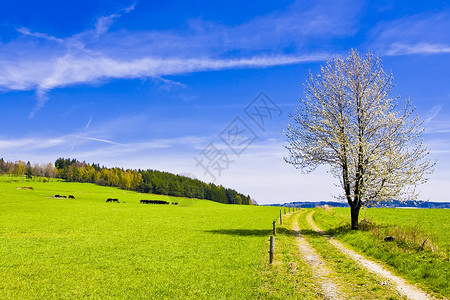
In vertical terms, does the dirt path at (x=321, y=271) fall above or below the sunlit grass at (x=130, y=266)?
above

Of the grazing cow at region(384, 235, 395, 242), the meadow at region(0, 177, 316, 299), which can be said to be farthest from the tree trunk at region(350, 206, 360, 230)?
the meadow at region(0, 177, 316, 299)

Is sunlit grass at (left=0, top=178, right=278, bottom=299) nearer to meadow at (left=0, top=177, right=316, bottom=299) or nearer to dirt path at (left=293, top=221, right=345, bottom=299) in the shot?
meadow at (left=0, top=177, right=316, bottom=299)

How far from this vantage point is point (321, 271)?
15.6 metres

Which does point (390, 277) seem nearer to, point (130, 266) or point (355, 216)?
point (130, 266)

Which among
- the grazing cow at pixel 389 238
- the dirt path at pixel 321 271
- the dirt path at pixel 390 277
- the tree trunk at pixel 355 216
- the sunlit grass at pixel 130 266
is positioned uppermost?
the tree trunk at pixel 355 216

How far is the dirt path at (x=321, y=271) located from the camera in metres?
12.4

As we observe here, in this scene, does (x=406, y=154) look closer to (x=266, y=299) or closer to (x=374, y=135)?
(x=374, y=135)

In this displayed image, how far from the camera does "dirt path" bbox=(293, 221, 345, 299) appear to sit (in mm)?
12373

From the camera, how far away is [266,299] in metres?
11.8

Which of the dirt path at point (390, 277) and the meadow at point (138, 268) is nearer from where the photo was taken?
the dirt path at point (390, 277)

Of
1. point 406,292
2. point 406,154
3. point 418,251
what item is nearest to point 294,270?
point 406,292

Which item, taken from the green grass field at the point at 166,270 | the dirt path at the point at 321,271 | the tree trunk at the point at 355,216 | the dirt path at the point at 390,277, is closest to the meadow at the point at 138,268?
the green grass field at the point at 166,270

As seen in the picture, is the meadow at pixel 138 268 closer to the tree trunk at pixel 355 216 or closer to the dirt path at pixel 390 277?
the dirt path at pixel 390 277

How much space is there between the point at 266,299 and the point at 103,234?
24.7 meters
